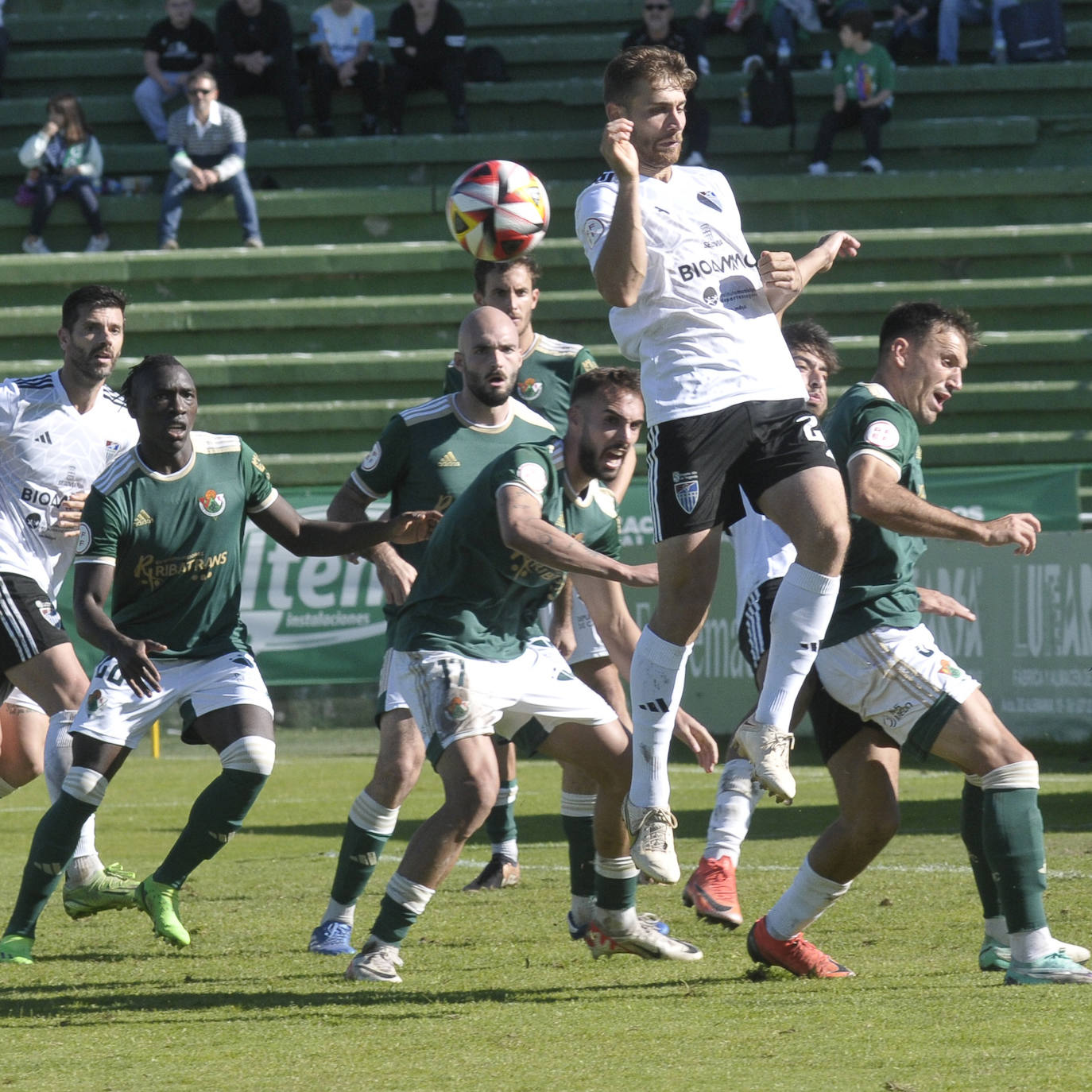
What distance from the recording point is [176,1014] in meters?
5.30

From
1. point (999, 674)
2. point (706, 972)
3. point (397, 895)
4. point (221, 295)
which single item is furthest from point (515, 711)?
point (221, 295)

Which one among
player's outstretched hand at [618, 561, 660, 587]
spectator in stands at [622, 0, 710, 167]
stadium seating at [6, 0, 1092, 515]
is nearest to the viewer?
player's outstretched hand at [618, 561, 660, 587]

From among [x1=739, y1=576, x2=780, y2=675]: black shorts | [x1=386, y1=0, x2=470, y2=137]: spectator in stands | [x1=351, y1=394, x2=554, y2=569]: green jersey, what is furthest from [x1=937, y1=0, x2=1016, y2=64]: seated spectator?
[x1=351, y1=394, x2=554, y2=569]: green jersey

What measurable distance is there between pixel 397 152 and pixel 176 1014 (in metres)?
15.4

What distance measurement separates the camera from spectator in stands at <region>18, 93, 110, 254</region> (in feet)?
59.9

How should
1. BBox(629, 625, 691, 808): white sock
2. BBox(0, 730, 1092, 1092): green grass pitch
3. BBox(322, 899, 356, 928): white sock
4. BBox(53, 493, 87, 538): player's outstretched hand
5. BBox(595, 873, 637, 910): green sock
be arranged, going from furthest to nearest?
BBox(53, 493, 87, 538): player's outstretched hand, BBox(322, 899, 356, 928): white sock, BBox(595, 873, 637, 910): green sock, BBox(629, 625, 691, 808): white sock, BBox(0, 730, 1092, 1092): green grass pitch

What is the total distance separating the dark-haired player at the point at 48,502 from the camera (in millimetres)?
7234

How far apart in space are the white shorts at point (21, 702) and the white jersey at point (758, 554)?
9.97ft

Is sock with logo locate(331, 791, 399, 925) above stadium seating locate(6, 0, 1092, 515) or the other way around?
the other way around

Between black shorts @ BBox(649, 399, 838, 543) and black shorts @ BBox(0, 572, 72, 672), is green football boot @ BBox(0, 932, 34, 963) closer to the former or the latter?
black shorts @ BBox(0, 572, 72, 672)

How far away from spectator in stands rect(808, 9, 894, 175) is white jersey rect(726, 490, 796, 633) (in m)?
12.2

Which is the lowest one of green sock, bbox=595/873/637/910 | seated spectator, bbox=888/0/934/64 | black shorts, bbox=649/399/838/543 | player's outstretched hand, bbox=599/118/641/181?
green sock, bbox=595/873/637/910

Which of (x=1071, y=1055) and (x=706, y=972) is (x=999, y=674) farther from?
(x=1071, y=1055)

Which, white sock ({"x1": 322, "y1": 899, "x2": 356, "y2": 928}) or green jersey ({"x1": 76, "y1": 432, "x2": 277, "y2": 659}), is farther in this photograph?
white sock ({"x1": 322, "y1": 899, "x2": 356, "y2": 928})
